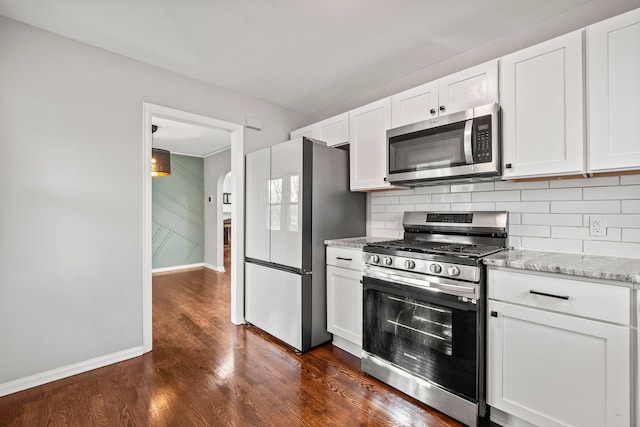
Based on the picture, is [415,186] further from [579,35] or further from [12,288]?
[12,288]

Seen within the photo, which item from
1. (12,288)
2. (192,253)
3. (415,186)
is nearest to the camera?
(12,288)

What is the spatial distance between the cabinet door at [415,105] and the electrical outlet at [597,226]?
4.00ft

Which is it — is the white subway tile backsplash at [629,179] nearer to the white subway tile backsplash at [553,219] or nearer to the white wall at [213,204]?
the white subway tile backsplash at [553,219]

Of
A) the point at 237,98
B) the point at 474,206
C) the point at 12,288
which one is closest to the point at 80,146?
the point at 12,288

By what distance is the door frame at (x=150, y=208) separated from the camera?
8.61 feet

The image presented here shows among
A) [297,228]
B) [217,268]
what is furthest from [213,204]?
[297,228]

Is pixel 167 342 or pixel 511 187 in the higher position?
pixel 511 187

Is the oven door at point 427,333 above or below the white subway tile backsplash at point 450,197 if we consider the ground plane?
below

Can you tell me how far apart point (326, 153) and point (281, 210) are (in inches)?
27.1

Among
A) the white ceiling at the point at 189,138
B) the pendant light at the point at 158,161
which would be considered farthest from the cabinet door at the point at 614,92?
the pendant light at the point at 158,161

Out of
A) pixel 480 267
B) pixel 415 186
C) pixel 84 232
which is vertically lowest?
pixel 480 267

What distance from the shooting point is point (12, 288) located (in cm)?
207

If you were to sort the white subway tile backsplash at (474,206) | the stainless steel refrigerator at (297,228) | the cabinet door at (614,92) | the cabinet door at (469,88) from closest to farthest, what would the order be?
the cabinet door at (614,92)
the cabinet door at (469,88)
the white subway tile backsplash at (474,206)
the stainless steel refrigerator at (297,228)

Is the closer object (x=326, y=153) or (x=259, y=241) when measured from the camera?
(x=326, y=153)
